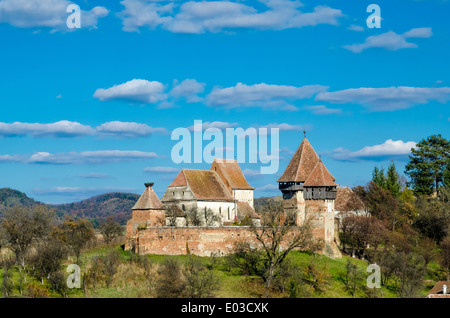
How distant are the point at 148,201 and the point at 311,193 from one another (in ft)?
46.7

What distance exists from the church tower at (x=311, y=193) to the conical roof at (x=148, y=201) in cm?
1150

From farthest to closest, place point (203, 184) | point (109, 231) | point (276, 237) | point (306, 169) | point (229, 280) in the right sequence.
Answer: point (109, 231)
point (203, 184)
point (306, 169)
point (276, 237)
point (229, 280)

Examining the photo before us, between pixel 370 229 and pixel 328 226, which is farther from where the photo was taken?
pixel 370 229

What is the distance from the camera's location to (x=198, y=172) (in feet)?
209

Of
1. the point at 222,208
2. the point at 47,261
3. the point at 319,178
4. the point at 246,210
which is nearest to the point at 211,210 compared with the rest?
the point at 222,208

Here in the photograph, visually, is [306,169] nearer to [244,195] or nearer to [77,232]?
[244,195]

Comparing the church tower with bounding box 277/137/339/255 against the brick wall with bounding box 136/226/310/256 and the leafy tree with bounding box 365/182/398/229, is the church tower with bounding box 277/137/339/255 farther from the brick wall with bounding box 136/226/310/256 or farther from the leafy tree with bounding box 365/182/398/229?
the leafy tree with bounding box 365/182/398/229

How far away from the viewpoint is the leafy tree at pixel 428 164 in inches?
2918

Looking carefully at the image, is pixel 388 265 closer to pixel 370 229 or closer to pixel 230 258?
pixel 370 229

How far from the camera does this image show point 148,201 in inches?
2128

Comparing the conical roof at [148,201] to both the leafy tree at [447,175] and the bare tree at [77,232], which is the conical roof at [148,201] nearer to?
the bare tree at [77,232]

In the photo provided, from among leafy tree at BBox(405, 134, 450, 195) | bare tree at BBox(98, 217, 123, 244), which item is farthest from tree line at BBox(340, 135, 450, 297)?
bare tree at BBox(98, 217, 123, 244)
